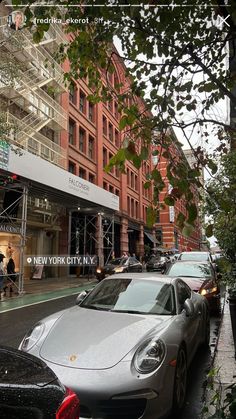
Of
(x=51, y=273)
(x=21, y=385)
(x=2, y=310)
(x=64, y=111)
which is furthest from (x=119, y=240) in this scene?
(x=21, y=385)

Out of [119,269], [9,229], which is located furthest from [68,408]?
[119,269]

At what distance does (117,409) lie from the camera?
11.8 ft

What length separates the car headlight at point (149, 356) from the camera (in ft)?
12.7

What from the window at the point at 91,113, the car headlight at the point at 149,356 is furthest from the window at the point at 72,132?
the car headlight at the point at 149,356

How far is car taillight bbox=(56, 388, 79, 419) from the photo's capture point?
204 cm

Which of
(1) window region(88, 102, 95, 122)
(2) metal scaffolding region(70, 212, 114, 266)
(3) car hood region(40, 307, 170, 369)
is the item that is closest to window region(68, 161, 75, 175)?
(2) metal scaffolding region(70, 212, 114, 266)

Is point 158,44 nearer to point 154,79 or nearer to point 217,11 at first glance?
point 154,79

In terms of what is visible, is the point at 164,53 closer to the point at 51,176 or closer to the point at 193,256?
the point at 193,256

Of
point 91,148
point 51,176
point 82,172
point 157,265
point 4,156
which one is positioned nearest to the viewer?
point 4,156

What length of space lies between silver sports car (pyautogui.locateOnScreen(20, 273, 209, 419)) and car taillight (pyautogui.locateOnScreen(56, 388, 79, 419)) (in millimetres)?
1446

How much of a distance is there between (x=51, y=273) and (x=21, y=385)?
81.3 feet

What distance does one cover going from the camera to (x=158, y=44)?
3.53 m

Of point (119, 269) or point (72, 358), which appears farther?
point (119, 269)

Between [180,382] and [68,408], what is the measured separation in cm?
274
